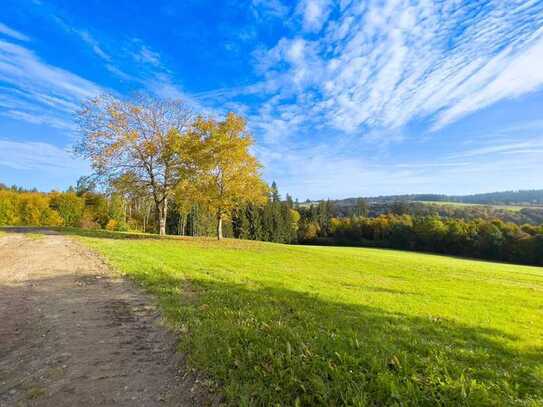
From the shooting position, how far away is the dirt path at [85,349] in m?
3.71

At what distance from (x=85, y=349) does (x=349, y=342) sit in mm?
4584

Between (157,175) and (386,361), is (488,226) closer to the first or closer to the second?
(157,175)

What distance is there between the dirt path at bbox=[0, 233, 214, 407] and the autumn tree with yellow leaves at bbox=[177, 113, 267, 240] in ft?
54.3

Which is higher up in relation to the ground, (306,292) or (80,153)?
(80,153)

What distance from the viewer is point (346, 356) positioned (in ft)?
14.5

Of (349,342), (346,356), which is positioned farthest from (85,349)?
(349,342)

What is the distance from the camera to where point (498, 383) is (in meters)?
4.08

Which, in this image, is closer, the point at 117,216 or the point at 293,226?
the point at 117,216

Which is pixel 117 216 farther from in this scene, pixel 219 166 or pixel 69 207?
pixel 219 166

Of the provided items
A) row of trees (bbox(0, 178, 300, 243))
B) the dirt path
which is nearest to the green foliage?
row of trees (bbox(0, 178, 300, 243))

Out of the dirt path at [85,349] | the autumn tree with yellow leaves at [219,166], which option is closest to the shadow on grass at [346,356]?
the dirt path at [85,349]

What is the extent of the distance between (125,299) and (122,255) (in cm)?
783

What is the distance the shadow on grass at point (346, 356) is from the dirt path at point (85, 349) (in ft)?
1.71

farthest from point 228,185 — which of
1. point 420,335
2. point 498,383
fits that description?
point 498,383
